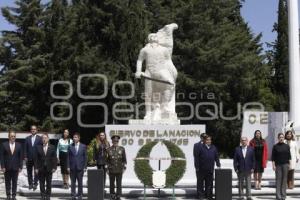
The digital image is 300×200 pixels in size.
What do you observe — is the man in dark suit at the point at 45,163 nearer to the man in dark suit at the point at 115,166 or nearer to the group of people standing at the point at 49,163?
the group of people standing at the point at 49,163

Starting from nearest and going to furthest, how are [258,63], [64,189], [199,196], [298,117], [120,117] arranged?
1. [199,196]
2. [64,189]
3. [298,117]
4. [120,117]
5. [258,63]

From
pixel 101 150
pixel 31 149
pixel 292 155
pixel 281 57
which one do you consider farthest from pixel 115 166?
pixel 281 57

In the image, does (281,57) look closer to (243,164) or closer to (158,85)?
(158,85)

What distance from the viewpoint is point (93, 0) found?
32.7 metres

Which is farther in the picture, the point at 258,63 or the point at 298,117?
the point at 258,63

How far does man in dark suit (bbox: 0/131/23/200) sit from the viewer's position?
1334 cm

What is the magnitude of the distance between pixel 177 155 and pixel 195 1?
840 inches

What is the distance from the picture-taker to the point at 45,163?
525 inches

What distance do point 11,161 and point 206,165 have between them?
456 cm

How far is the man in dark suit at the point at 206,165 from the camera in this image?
13.8m

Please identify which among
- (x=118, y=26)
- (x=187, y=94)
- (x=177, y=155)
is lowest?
(x=177, y=155)

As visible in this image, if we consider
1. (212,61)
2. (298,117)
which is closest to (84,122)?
(212,61)

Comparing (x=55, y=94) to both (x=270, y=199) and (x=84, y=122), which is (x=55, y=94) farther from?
(x=270, y=199)

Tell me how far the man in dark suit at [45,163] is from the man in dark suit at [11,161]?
435 millimetres
